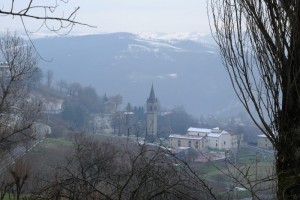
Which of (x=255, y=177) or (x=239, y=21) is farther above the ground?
(x=239, y=21)

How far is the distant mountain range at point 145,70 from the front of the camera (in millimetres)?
100750

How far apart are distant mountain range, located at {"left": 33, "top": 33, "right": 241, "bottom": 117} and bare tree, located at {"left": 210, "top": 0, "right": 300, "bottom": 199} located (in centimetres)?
8595

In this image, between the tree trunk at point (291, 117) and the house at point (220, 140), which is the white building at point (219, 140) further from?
the tree trunk at point (291, 117)

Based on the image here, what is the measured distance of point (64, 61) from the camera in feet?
375

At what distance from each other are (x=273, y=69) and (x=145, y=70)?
391 feet

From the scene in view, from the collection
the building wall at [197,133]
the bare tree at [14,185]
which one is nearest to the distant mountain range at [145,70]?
the building wall at [197,133]

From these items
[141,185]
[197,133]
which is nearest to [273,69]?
[141,185]

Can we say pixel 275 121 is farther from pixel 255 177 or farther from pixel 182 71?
pixel 182 71

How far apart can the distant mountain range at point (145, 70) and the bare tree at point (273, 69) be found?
8595cm

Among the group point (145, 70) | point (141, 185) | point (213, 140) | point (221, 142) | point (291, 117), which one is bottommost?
point (221, 142)

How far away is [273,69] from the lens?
475 cm

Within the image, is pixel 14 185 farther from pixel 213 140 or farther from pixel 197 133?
pixel 197 133

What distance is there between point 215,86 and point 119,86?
21.8 metres

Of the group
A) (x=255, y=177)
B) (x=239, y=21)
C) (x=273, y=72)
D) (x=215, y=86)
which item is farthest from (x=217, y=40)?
(x=215, y=86)
